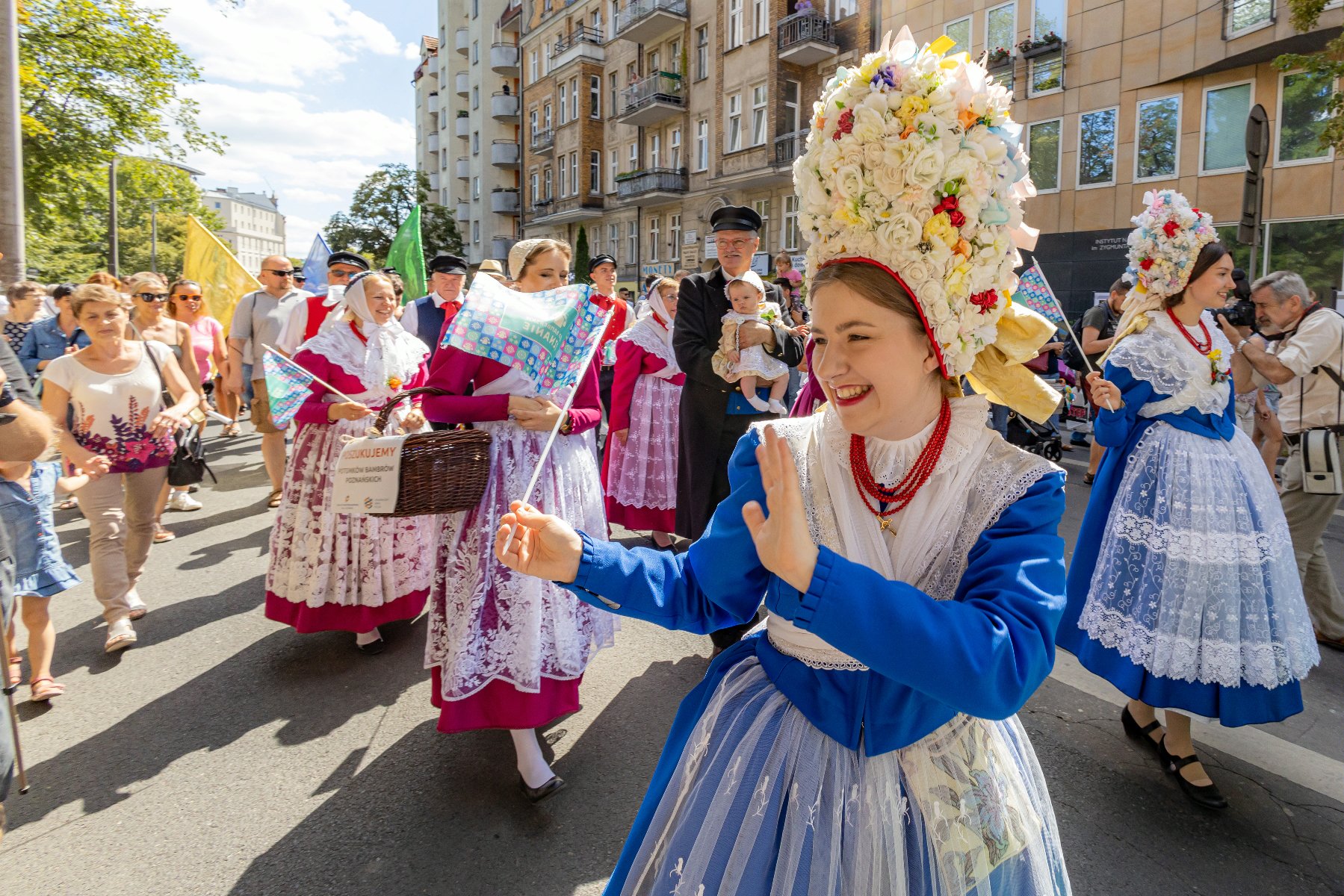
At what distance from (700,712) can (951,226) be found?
112 centimetres

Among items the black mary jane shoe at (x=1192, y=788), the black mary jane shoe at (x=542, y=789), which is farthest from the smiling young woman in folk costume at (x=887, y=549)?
the black mary jane shoe at (x=1192, y=788)

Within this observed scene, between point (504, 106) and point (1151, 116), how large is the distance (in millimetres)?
34953

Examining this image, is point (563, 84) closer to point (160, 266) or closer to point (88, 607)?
point (88, 607)

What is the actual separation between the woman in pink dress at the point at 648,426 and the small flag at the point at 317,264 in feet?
13.2

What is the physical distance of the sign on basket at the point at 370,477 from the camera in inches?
109

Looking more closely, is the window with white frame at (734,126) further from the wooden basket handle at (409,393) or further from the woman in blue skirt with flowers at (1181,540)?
the wooden basket handle at (409,393)

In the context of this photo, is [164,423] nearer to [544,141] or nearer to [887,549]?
[887,549]

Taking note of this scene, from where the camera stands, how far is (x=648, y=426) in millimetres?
6660

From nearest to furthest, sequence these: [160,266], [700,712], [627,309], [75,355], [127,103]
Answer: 1. [700,712]
2. [75,355]
3. [627,309]
4. [127,103]
5. [160,266]

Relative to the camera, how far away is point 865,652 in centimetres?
122

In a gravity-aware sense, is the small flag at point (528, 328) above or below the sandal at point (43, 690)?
above

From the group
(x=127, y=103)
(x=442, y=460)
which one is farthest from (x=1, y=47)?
(x=127, y=103)

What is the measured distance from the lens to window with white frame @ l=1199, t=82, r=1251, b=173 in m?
15.6

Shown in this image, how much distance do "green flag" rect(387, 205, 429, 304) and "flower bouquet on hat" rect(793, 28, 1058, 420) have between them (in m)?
6.12
